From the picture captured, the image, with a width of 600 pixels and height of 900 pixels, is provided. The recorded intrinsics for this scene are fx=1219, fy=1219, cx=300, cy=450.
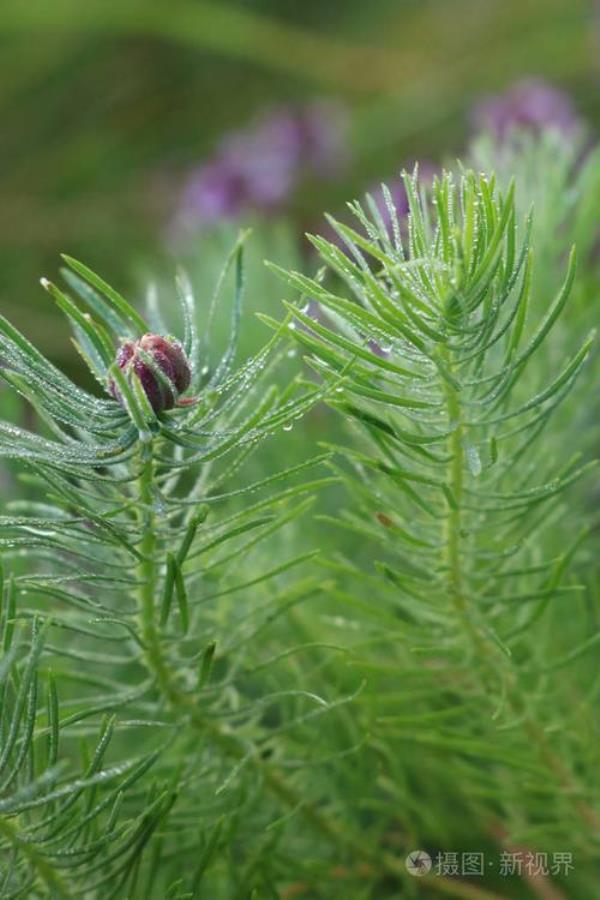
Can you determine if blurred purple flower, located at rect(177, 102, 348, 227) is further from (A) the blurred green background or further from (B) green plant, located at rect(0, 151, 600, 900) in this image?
(B) green plant, located at rect(0, 151, 600, 900)

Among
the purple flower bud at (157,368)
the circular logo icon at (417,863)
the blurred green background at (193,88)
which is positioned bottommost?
the circular logo icon at (417,863)

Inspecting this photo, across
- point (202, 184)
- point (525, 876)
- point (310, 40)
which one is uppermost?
point (310, 40)

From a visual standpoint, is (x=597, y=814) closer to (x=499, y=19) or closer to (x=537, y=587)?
(x=537, y=587)

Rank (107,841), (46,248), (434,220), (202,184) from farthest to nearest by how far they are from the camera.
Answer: (46,248) < (202,184) < (434,220) < (107,841)

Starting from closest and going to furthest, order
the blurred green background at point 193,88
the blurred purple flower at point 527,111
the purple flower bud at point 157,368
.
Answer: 1. the purple flower bud at point 157,368
2. the blurred purple flower at point 527,111
3. the blurred green background at point 193,88

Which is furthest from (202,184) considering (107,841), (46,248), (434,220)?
(107,841)

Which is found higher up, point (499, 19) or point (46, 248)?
point (499, 19)

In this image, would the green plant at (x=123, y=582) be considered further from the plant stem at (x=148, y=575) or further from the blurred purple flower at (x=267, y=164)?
the blurred purple flower at (x=267, y=164)

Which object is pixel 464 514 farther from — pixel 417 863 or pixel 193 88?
pixel 193 88

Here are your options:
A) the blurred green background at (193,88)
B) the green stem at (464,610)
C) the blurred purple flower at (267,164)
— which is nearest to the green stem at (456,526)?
the green stem at (464,610)
